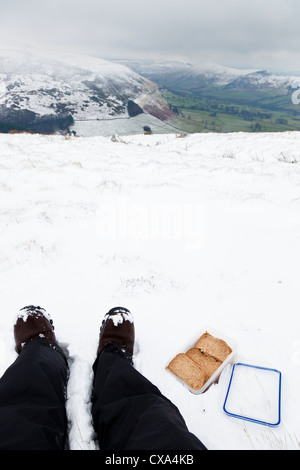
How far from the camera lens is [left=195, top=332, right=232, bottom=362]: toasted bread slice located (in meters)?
2.72

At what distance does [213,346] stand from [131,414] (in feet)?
4.18

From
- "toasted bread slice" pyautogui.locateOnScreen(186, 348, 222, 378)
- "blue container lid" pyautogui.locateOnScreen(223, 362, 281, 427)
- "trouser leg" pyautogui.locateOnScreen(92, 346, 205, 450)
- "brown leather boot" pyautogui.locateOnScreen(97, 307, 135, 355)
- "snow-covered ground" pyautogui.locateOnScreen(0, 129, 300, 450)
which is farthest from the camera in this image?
"brown leather boot" pyautogui.locateOnScreen(97, 307, 135, 355)

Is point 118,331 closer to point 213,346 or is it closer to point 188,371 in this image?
point 188,371

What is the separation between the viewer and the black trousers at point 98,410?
5.46ft

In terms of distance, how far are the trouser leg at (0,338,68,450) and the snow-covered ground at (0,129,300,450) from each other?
29 centimetres

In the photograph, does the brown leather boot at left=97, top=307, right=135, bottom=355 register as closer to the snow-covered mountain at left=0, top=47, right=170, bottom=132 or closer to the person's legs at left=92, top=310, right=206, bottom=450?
the person's legs at left=92, top=310, right=206, bottom=450

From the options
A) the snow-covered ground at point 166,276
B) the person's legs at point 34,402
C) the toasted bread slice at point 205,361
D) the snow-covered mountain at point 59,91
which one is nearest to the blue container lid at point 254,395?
the snow-covered ground at point 166,276

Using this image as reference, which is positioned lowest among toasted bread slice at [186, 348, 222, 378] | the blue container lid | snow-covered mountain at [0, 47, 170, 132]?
the blue container lid

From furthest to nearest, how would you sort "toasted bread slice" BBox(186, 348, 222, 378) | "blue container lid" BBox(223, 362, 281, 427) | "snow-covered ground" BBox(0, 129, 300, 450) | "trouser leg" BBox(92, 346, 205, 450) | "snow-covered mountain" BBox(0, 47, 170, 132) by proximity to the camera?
1. "snow-covered mountain" BBox(0, 47, 170, 132)
2. "toasted bread slice" BBox(186, 348, 222, 378)
3. "snow-covered ground" BBox(0, 129, 300, 450)
4. "blue container lid" BBox(223, 362, 281, 427)
5. "trouser leg" BBox(92, 346, 205, 450)

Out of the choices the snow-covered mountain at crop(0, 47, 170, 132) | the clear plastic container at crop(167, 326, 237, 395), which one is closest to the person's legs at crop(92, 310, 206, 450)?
the clear plastic container at crop(167, 326, 237, 395)

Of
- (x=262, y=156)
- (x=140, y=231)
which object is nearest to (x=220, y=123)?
(x=262, y=156)

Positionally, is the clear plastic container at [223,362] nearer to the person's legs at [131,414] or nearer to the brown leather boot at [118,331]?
the person's legs at [131,414]

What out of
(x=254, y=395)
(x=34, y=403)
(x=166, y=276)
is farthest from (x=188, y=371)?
(x=166, y=276)

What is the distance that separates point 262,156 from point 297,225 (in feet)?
35.3
